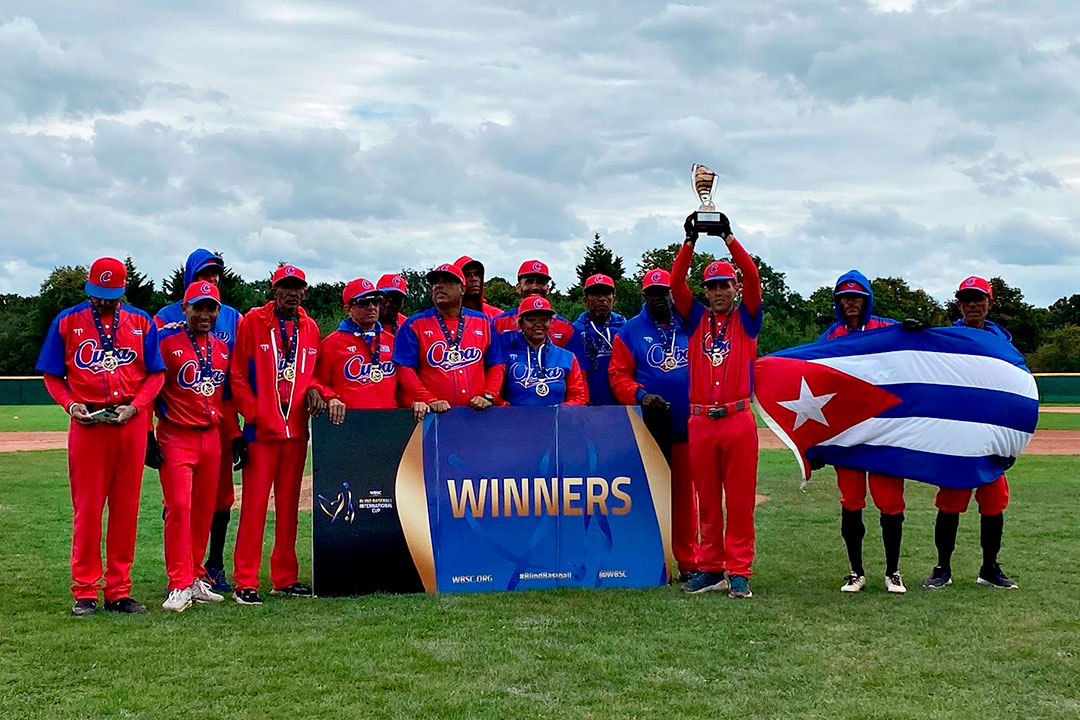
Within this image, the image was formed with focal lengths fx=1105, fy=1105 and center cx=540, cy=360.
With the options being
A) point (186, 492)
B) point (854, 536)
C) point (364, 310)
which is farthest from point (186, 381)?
point (854, 536)

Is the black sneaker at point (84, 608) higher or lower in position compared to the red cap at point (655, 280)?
lower

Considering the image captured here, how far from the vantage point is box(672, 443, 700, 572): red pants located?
7426mm

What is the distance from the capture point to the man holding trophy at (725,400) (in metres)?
6.70

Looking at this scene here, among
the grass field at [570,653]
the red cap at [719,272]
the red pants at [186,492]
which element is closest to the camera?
the grass field at [570,653]

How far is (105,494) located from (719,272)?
3.90m

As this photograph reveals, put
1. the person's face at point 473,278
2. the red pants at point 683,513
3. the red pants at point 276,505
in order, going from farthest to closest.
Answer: the person's face at point 473,278
the red pants at point 683,513
the red pants at point 276,505

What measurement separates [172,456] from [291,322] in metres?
1.10

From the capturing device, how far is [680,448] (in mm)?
7398

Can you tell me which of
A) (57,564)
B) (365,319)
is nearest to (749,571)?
(365,319)

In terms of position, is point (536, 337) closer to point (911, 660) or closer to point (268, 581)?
point (268, 581)

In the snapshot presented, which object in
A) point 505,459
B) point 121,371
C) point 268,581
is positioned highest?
point 121,371

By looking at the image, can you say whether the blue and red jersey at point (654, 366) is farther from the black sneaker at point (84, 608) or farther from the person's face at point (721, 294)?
the black sneaker at point (84, 608)

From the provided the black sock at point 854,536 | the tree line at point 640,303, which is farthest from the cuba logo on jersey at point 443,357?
the tree line at point 640,303

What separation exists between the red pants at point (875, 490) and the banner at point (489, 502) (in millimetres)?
1148
